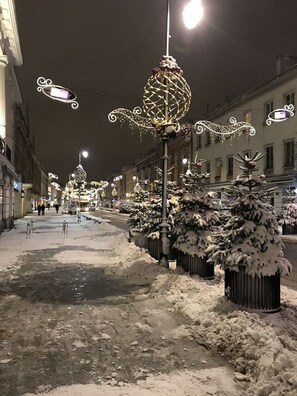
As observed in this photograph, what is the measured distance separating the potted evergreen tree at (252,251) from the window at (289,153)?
79.1ft

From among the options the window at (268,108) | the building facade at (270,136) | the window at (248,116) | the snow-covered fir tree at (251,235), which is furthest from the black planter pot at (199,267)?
the window at (248,116)

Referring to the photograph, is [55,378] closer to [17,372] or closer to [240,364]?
[17,372]

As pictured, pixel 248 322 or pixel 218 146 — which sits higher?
pixel 218 146

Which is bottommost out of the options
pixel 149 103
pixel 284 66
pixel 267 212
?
pixel 267 212

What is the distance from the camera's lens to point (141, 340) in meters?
5.30

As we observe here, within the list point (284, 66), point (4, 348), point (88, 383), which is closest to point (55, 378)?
point (88, 383)

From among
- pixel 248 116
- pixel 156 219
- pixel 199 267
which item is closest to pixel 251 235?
pixel 199 267

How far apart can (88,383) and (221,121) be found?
38.9 m

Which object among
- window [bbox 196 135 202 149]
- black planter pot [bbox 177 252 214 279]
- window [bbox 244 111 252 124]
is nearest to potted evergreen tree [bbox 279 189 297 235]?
window [bbox 244 111 252 124]

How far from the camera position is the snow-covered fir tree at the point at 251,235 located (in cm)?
583

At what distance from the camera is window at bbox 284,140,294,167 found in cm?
2883

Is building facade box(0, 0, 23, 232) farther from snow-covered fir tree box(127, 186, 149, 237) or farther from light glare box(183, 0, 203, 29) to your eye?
light glare box(183, 0, 203, 29)

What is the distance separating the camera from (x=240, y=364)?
440 cm

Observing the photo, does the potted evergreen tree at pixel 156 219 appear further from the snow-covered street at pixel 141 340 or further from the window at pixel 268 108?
the window at pixel 268 108
